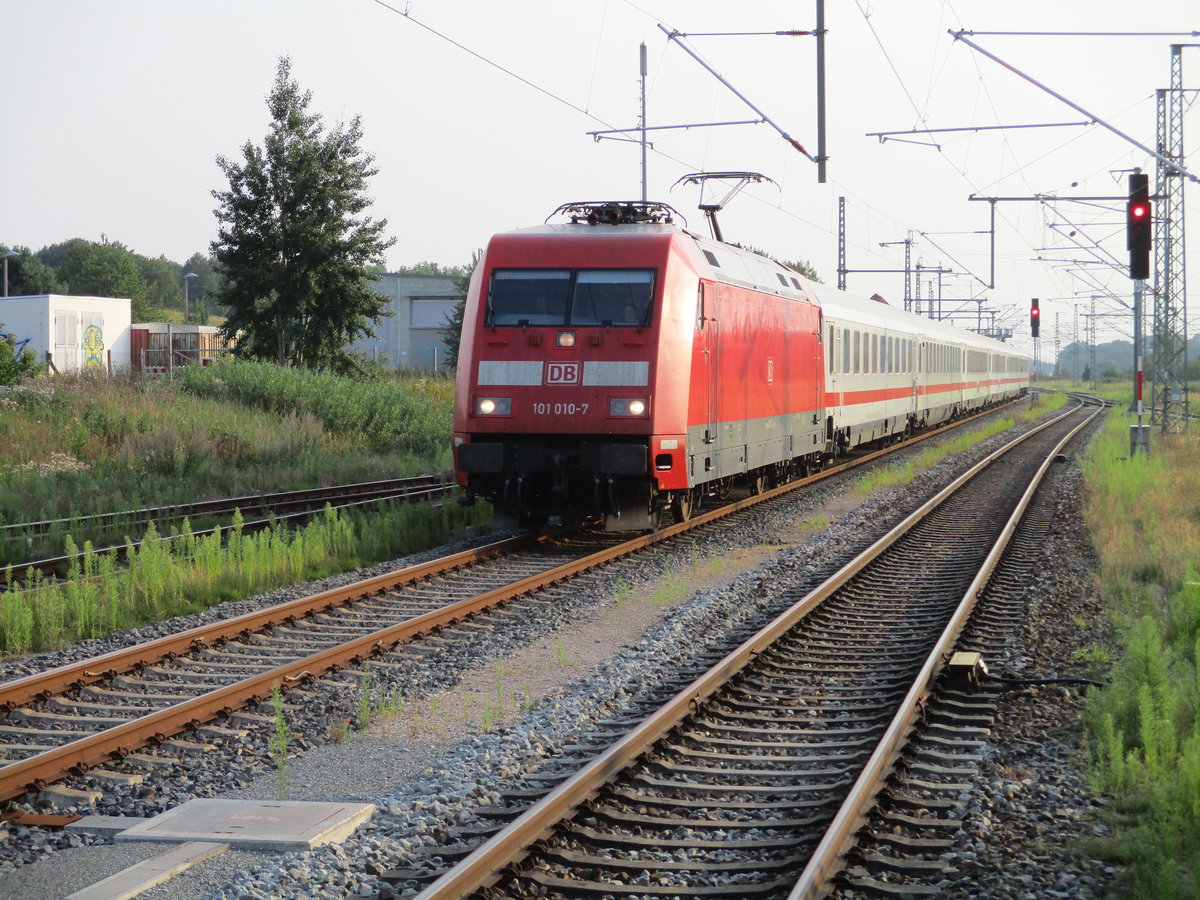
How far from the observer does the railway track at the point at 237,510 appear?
1290 cm

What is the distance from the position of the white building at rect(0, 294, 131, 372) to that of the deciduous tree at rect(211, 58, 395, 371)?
22.0 m

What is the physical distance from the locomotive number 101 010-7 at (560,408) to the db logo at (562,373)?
245 mm

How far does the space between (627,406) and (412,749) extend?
6700 millimetres

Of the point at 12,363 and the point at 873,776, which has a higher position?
the point at 12,363

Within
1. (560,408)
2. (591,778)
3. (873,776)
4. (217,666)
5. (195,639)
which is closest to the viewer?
(591,778)

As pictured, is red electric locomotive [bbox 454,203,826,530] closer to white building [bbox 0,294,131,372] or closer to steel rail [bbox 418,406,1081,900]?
steel rail [bbox 418,406,1081,900]

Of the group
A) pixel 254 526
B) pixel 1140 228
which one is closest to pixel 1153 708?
pixel 254 526

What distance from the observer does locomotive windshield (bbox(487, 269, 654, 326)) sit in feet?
43.0

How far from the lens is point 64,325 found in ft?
170

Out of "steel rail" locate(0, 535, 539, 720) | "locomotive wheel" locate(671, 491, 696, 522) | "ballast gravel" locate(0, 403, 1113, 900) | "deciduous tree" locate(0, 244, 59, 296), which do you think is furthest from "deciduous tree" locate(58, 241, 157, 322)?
"ballast gravel" locate(0, 403, 1113, 900)

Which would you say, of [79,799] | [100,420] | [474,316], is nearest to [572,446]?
[474,316]

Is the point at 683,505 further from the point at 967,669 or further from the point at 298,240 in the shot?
the point at 298,240

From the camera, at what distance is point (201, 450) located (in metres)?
20.2

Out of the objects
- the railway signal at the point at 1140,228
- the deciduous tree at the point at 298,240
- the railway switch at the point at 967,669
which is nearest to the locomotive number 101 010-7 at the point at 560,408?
the railway switch at the point at 967,669
